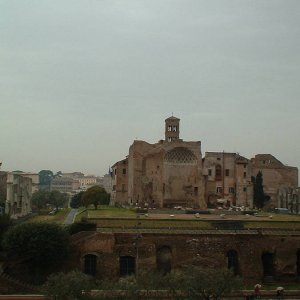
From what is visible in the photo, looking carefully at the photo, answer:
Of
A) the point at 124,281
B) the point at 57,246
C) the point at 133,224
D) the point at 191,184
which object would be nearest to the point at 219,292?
the point at 124,281

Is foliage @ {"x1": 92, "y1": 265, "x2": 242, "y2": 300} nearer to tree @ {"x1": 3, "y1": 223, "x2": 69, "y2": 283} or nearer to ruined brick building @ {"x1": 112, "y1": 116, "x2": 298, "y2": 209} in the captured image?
tree @ {"x1": 3, "y1": 223, "x2": 69, "y2": 283}

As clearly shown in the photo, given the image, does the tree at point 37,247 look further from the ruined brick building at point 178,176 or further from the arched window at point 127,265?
the ruined brick building at point 178,176

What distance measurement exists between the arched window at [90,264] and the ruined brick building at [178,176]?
26.3 metres

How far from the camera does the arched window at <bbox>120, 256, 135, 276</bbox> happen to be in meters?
35.1

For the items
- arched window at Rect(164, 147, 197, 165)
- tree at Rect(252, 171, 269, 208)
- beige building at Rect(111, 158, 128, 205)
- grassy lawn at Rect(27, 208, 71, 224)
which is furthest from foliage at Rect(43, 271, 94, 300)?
tree at Rect(252, 171, 269, 208)

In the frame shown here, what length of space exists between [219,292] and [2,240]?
1806 cm

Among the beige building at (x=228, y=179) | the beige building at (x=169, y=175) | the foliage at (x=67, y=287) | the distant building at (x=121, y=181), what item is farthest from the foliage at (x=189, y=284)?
the distant building at (x=121, y=181)

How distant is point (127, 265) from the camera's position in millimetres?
35188

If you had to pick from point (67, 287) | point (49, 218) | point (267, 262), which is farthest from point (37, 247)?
point (49, 218)

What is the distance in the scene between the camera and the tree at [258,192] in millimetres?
72594

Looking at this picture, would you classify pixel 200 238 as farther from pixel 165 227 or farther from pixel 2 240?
pixel 2 240

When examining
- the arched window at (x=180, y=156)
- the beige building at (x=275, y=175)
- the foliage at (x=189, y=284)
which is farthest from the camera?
the beige building at (x=275, y=175)

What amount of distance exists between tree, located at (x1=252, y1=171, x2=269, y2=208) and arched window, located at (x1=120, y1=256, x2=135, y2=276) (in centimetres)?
4003

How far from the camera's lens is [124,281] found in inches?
884
